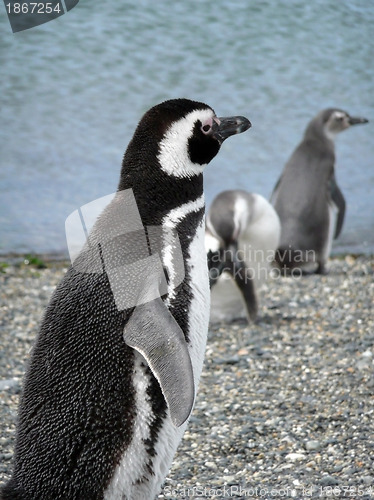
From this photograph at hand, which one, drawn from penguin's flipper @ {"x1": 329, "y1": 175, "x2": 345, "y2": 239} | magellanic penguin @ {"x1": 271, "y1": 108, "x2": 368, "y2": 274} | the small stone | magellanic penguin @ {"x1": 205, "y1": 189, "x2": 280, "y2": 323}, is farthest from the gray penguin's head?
the small stone

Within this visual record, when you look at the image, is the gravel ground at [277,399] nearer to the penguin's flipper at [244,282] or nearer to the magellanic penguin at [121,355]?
the penguin's flipper at [244,282]

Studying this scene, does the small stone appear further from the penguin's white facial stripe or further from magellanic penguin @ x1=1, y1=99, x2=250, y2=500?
the penguin's white facial stripe

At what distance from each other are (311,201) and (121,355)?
14.0 ft

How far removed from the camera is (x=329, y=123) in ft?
20.4

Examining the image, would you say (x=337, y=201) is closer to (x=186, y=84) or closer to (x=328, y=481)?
(x=186, y=84)

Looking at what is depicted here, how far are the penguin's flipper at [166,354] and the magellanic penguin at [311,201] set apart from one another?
3.80 meters

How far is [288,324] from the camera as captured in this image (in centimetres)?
410

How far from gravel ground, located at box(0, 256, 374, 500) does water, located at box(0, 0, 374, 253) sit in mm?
2522

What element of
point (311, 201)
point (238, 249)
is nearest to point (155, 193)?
point (238, 249)

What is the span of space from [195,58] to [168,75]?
559 millimetres

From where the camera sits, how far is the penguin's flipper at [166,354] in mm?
1675

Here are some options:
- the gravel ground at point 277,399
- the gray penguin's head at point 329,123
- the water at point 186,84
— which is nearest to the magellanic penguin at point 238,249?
the gravel ground at point 277,399

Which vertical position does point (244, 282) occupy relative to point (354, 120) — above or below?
above

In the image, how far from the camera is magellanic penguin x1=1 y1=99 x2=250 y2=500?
173 centimetres
